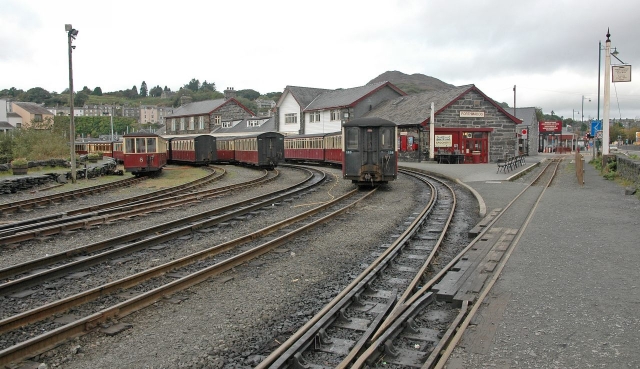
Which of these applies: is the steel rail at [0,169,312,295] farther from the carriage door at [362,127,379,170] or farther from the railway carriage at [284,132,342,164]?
the railway carriage at [284,132,342,164]

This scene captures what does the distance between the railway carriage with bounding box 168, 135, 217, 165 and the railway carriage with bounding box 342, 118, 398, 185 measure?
65.6 ft

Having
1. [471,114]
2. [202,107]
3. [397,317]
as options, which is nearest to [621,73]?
[471,114]

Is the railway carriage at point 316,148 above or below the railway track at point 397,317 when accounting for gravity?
above

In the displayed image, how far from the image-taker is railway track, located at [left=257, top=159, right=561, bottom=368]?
15.4 feet

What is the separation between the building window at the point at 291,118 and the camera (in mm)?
55681

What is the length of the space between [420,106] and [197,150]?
680 inches

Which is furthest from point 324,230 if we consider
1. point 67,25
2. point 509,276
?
point 67,25

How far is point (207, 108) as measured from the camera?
69250 mm

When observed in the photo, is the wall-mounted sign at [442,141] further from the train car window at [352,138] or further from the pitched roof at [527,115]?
the pitched roof at [527,115]

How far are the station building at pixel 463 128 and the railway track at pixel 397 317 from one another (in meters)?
28.3

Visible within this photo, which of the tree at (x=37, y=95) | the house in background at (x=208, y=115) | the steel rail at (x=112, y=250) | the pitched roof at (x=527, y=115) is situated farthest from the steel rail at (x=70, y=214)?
the tree at (x=37, y=95)

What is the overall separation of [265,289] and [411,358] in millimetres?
2871

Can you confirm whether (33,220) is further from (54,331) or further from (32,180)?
(32,180)

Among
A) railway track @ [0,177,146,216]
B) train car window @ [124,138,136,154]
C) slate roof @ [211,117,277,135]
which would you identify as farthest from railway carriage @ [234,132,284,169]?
slate roof @ [211,117,277,135]
